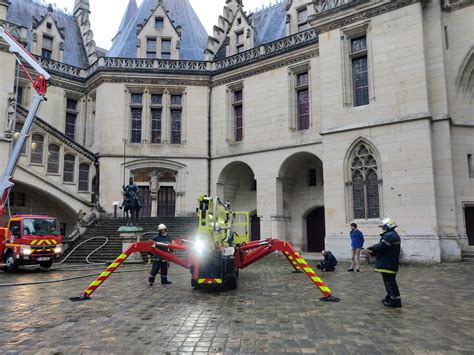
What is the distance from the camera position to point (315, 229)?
23094 mm

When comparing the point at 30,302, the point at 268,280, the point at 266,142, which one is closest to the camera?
the point at 30,302

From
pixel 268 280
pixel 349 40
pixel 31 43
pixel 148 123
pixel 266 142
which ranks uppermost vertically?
pixel 31 43

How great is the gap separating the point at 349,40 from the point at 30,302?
17169mm

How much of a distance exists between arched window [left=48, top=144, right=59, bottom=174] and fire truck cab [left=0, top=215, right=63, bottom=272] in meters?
8.07

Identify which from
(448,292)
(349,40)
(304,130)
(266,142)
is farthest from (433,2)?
(448,292)

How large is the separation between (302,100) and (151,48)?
450 inches

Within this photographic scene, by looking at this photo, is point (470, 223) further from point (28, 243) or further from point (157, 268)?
point (28, 243)

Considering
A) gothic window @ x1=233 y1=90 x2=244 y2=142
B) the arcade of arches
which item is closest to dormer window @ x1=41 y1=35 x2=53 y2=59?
the arcade of arches

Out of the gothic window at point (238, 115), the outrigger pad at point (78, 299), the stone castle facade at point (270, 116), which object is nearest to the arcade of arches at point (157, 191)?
the stone castle facade at point (270, 116)

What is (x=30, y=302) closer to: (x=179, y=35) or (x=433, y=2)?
(x=433, y=2)

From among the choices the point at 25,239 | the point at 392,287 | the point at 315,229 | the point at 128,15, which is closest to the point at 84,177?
the point at 25,239

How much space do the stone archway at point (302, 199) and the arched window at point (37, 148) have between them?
14.0m

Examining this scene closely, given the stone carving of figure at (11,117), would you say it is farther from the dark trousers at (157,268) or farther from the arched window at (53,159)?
the dark trousers at (157,268)

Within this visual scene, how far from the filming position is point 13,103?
2088cm
